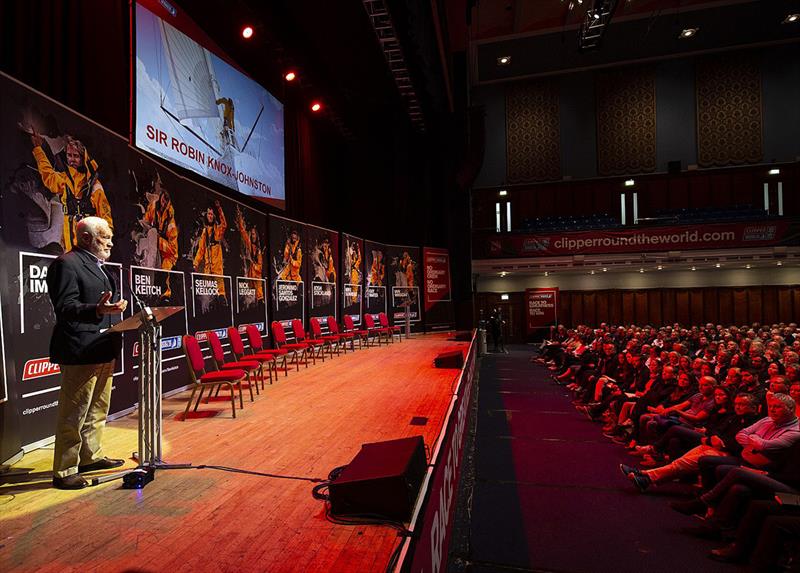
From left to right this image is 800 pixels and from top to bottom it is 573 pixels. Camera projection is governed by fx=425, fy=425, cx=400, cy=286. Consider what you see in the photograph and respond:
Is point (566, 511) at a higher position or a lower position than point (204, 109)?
lower

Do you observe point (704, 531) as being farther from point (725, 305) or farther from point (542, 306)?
point (725, 305)

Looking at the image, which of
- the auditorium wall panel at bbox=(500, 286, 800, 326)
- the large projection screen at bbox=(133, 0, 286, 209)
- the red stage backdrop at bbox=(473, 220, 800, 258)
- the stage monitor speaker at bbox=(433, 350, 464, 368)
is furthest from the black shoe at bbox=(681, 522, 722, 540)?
the auditorium wall panel at bbox=(500, 286, 800, 326)

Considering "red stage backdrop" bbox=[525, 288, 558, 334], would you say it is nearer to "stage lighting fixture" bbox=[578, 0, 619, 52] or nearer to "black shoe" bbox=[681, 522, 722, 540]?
"stage lighting fixture" bbox=[578, 0, 619, 52]

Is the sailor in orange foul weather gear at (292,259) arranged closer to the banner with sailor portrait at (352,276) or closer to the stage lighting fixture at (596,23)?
the banner with sailor portrait at (352,276)

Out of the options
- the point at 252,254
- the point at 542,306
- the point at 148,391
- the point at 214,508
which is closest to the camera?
the point at 214,508

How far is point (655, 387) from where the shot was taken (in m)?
5.19

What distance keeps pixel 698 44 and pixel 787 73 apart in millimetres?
3596

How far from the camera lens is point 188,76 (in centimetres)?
602

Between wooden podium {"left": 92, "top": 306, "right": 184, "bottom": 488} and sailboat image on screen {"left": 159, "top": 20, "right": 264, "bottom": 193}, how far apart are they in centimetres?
404

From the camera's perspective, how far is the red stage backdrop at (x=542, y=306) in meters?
16.8

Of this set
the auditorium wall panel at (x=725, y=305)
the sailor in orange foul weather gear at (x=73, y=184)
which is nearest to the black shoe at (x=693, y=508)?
the sailor in orange foul weather gear at (x=73, y=184)

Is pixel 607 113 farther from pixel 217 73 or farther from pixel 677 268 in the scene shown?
pixel 217 73

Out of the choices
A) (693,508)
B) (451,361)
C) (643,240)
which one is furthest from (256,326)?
(643,240)

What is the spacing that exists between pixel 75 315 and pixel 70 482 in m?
1.01
